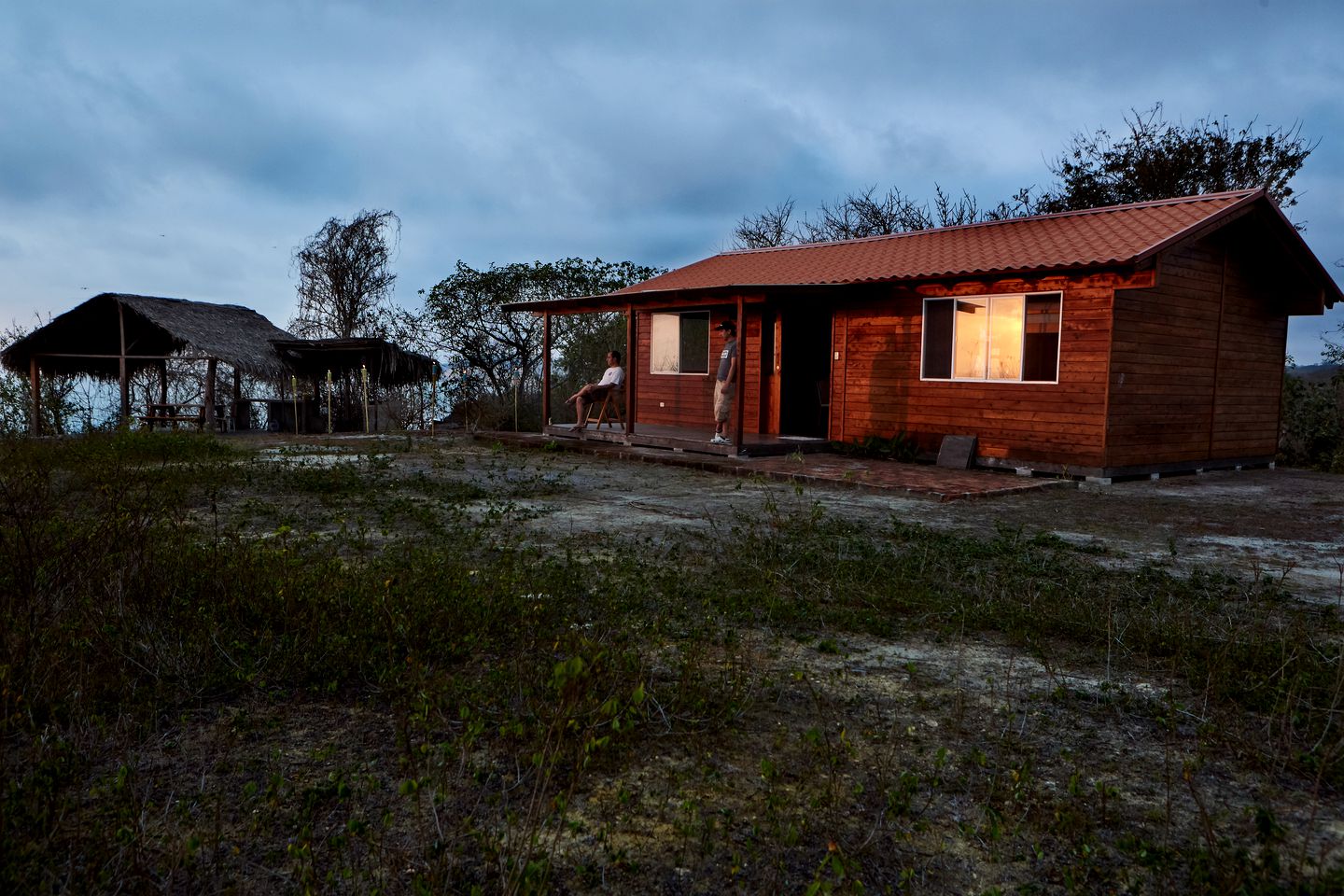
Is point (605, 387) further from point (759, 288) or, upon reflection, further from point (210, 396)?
point (210, 396)

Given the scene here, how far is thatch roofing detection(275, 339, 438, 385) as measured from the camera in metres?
21.5

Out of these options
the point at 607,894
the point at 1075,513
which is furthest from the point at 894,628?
the point at 1075,513

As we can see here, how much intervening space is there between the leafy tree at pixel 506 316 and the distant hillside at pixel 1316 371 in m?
15.5

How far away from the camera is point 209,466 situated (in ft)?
35.1

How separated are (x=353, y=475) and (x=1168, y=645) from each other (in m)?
8.71

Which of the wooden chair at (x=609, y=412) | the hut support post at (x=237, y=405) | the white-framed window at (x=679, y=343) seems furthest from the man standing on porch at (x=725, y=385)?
the hut support post at (x=237, y=405)

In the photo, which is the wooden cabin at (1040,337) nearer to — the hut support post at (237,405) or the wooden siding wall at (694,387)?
the wooden siding wall at (694,387)

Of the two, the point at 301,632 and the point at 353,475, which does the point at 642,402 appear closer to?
the point at 353,475

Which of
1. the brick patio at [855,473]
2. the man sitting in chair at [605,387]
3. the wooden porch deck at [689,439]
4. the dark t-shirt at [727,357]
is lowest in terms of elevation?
the brick patio at [855,473]

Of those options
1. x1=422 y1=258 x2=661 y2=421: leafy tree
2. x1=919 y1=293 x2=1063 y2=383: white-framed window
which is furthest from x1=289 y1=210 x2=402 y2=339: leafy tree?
x1=919 y1=293 x2=1063 y2=383: white-framed window

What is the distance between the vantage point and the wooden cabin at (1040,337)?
1152 cm

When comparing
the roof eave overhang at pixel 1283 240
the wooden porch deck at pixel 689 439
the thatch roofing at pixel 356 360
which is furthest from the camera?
the thatch roofing at pixel 356 360

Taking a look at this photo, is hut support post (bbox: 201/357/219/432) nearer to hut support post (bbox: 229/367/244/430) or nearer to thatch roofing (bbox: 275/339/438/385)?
hut support post (bbox: 229/367/244/430)

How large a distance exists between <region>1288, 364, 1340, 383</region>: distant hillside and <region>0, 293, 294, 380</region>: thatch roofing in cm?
2240
